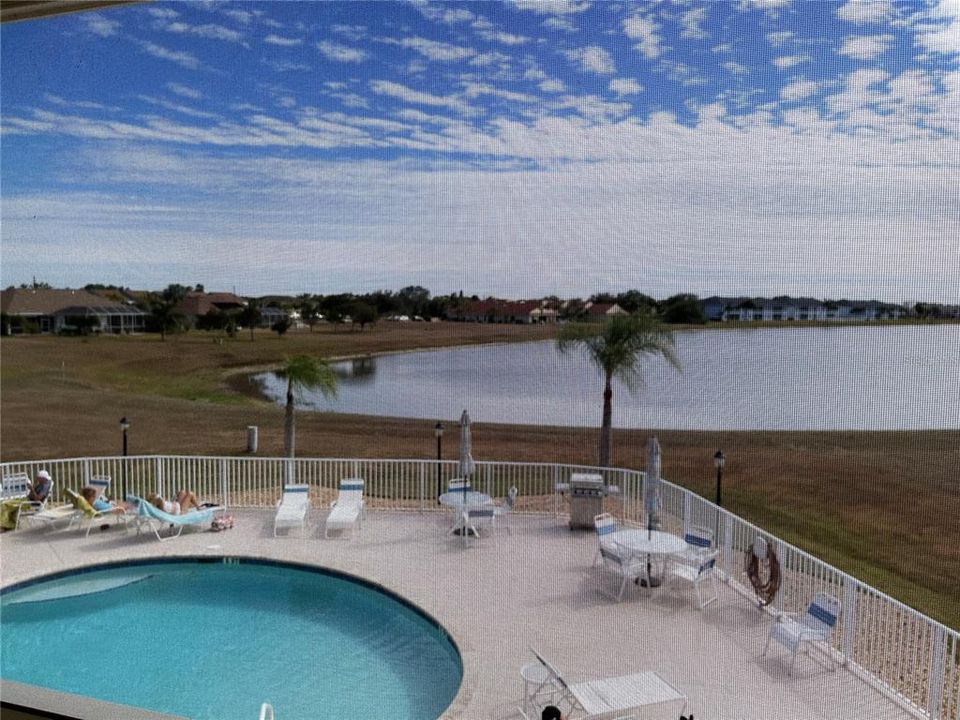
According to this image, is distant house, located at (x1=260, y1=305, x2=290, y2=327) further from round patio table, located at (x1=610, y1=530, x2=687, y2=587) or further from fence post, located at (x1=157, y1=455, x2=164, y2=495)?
round patio table, located at (x1=610, y1=530, x2=687, y2=587)

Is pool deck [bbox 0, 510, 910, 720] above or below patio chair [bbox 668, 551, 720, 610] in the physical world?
below

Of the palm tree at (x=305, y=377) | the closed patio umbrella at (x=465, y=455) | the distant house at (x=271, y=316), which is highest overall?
the distant house at (x=271, y=316)

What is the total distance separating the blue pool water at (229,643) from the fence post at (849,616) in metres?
2.24

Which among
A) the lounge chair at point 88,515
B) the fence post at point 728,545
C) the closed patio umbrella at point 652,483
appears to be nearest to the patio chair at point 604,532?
the closed patio umbrella at point 652,483

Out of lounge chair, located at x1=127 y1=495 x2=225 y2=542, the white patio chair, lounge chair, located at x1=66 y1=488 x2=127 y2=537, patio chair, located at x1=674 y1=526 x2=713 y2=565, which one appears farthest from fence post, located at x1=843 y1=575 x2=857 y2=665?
lounge chair, located at x1=66 y1=488 x2=127 y2=537

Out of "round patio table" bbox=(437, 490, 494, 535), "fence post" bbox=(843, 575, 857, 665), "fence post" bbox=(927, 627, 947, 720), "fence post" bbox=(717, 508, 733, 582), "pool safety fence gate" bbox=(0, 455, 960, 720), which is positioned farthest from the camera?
"round patio table" bbox=(437, 490, 494, 535)

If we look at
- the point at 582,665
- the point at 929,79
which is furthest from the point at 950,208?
the point at 582,665

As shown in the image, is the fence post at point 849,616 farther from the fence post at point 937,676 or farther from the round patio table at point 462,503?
the round patio table at point 462,503

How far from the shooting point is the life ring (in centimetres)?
466

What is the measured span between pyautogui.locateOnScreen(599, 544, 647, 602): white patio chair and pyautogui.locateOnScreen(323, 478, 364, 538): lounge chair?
2.35 metres

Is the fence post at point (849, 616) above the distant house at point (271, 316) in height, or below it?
below

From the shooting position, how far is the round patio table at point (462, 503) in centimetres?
639

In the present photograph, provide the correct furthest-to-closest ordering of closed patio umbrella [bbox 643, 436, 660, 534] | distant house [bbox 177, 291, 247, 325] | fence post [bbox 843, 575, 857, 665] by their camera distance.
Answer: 1. distant house [bbox 177, 291, 247, 325]
2. closed patio umbrella [bbox 643, 436, 660, 534]
3. fence post [bbox 843, 575, 857, 665]

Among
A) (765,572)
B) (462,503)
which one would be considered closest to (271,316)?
(462,503)
